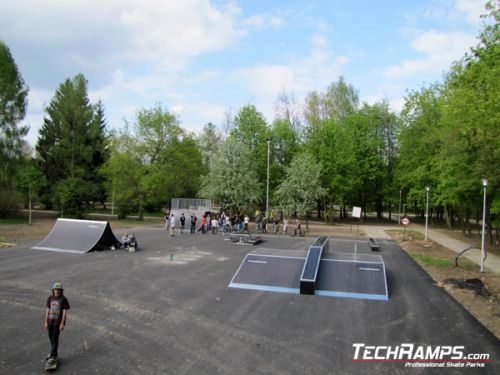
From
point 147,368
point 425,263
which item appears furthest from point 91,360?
point 425,263

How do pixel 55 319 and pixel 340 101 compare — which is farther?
pixel 340 101

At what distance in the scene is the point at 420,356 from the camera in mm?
7477

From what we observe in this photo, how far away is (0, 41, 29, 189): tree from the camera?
1444 inches

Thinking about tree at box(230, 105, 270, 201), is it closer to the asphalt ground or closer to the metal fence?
the metal fence

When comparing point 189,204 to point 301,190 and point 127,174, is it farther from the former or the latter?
point 301,190

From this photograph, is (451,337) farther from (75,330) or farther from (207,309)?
(75,330)

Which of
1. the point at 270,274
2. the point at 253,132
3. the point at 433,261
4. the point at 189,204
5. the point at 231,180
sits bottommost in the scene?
the point at 433,261

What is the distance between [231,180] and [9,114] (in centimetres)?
2339

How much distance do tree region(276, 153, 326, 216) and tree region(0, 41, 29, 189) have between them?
27785mm

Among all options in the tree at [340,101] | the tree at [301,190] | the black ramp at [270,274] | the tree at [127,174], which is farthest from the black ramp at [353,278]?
the tree at [340,101]

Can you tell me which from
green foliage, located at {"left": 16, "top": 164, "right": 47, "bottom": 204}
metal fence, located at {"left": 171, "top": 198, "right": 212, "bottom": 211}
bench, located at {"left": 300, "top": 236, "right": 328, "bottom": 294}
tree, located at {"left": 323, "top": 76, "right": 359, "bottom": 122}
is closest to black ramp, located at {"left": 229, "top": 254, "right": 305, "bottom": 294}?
bench, located at {"left": 300, "top": 236, "right": 328, "bottom": 294}

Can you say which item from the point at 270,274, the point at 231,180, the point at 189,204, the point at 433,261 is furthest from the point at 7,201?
the point at 433,261

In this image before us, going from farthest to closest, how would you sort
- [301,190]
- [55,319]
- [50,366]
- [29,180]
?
[301,190] → [29,180] → [55,319] → [50,366]

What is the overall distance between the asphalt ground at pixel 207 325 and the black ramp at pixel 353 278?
0.51 m
